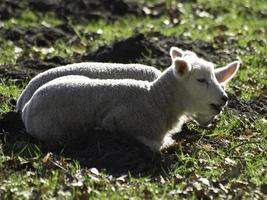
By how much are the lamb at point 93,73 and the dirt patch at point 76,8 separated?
17.0 feet

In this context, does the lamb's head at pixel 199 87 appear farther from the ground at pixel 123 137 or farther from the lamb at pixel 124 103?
the ground at pixel 123 137

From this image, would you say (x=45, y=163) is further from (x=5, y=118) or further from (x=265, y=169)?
(x=265, y=169)

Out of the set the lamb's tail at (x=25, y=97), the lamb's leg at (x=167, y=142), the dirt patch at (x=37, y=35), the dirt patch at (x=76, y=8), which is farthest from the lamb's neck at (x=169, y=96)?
the dirt patch at (x=76, y=8)

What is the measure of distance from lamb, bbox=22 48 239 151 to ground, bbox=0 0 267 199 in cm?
16

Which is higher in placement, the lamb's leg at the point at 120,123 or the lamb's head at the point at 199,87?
the lamb's head at the point at 199,87

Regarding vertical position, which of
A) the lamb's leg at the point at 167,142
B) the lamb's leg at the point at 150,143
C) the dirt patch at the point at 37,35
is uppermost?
the lamb's leg at the point at 150,143

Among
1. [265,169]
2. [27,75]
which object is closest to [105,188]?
[265,169]

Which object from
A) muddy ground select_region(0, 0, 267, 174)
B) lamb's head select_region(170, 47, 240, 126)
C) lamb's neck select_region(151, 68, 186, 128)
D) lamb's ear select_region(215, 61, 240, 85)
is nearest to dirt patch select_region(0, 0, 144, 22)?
muddy ground select_region(0, 0, 267, 174)

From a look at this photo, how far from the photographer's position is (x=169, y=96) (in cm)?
780

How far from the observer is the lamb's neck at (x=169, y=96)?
25.5 ft

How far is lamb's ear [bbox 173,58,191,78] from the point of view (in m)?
7.52

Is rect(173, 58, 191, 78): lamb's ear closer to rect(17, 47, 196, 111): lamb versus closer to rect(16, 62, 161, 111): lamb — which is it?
rect(17, 47, 196, 111): lamb

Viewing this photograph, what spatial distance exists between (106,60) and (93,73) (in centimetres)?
229

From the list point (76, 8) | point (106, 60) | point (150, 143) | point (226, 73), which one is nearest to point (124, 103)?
point (150, 143)
